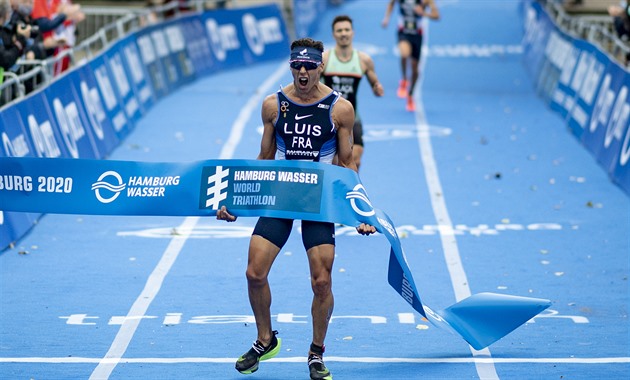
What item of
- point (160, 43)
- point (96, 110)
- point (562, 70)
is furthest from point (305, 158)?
point (160, 43)

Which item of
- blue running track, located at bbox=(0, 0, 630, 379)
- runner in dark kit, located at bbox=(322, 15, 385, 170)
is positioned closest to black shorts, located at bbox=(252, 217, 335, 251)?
blue running track, located at bbox=(0, 0, 630, 379)

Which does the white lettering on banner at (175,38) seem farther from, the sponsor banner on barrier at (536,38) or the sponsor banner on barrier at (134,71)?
the sponsor banner on barrier at (536,38)

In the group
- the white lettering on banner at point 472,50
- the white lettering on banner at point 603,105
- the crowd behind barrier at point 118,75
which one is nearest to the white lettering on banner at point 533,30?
the white lettering on banner at point 472,50

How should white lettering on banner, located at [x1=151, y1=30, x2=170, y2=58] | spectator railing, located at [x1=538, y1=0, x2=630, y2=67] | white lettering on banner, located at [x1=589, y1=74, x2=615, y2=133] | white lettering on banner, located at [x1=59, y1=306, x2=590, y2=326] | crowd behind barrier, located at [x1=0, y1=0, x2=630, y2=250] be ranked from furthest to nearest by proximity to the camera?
1. white lettering on banner, located at [x1=151, y1=30, x2=170, y2=58]
2. spectator railing, located at [x1=538, y1=0, x2=630, y2=67]
3. white lettering on banner, located at [x1=589, y1=74, x2=615, y2=133]
4. crowd behind barrier, located at [x1=0, y1=0, x2=630, y2=250]
5. white lettering on banner, located at [x1=59, y1=306, x2=590, y2=326]

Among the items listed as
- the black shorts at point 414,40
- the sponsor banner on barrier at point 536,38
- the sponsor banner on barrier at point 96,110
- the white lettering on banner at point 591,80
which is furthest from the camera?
the sponsor banner on barrier at point 536,38

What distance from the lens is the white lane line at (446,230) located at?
960 centimetres

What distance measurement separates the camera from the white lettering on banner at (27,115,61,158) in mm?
14672

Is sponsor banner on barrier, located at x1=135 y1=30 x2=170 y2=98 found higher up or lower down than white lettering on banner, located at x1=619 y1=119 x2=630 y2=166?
lower down

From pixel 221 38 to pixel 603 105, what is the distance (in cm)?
1330

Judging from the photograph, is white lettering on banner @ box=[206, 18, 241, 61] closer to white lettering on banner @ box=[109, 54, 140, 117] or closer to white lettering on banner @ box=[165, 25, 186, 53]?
white lettering on banner @ box=[165, 25, 186, 53]

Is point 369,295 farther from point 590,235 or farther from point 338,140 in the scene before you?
point 590,235

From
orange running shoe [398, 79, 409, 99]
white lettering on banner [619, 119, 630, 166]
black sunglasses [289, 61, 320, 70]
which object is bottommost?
orange running shoe [398, 79, 409, 99]

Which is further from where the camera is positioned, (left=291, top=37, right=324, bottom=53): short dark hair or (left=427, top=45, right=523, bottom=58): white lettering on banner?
(left=427, top=45, right=523, bottom=58): white lettering on banner

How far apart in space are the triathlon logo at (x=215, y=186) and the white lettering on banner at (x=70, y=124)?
291 inches
